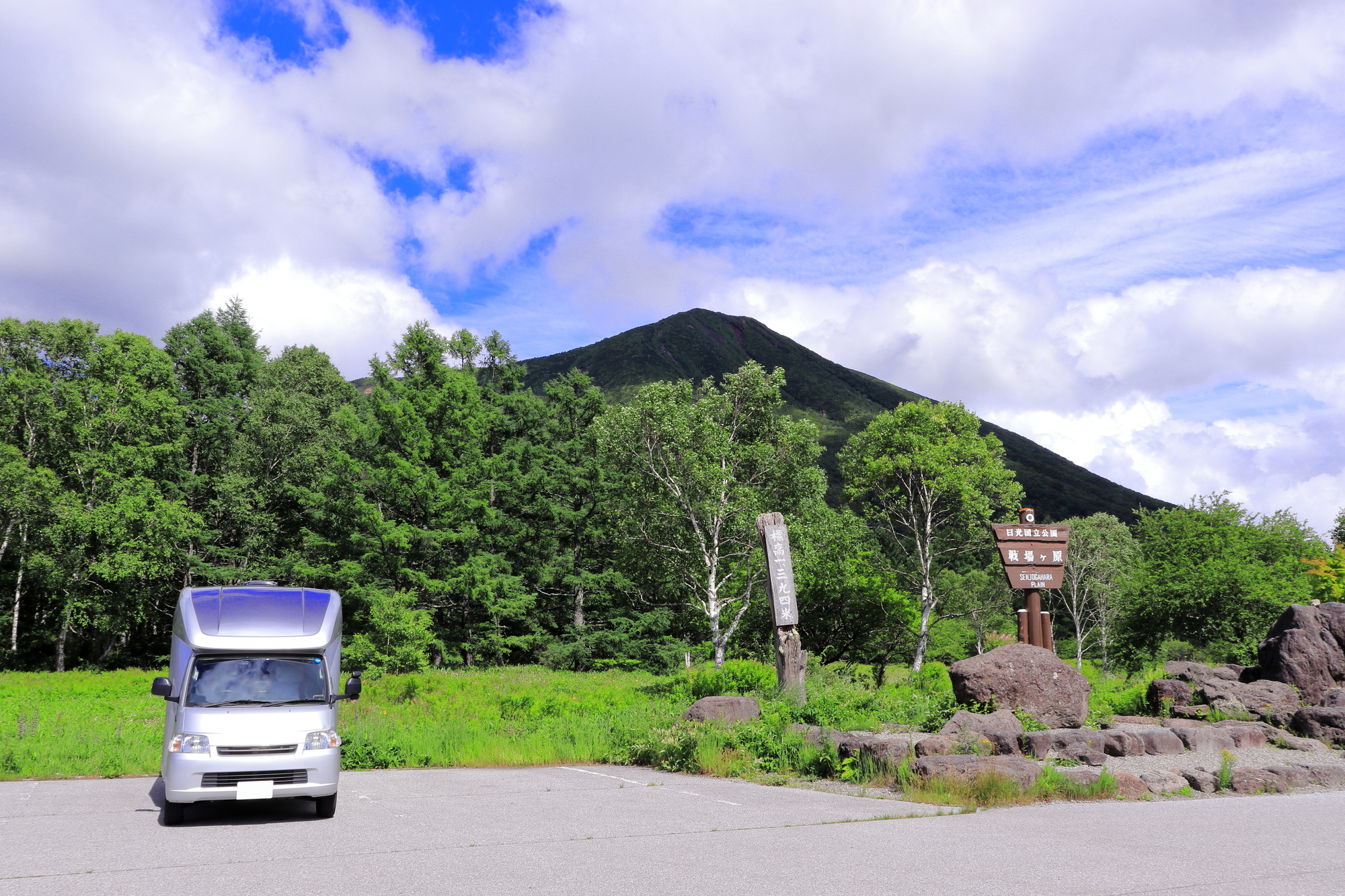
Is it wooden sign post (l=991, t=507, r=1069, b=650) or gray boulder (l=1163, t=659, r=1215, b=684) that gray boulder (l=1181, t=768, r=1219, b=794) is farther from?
wooden sign post (l=991, t=507, r=1069, b=650)

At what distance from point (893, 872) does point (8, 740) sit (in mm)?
14969

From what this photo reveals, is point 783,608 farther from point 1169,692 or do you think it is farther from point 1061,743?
point 1169,692

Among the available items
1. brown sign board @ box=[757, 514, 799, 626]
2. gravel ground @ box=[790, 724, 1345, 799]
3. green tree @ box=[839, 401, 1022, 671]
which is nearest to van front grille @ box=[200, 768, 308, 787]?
gravel ground @ box=[790, 724, 1345, 799]

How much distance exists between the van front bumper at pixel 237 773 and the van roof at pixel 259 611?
1471 millimetres

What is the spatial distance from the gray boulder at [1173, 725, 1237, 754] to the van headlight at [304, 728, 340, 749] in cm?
1313

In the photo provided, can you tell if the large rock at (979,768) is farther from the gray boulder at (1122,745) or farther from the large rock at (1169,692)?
the large rock at (1169,692)

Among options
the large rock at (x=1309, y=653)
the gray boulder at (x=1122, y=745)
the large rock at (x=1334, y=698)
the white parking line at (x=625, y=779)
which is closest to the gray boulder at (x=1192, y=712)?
the large rock at (x=1334, y=698)

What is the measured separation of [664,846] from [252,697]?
17.5ft

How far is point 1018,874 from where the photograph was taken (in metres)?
6.46

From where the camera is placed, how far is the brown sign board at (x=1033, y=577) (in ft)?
73.9

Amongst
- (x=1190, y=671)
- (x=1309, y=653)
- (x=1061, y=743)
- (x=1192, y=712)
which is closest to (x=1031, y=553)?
(x=1190, y=671)

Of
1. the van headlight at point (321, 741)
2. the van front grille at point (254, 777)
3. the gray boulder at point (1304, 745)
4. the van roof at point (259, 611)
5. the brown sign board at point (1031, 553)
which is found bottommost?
the gray boulder at point (1304, 745)

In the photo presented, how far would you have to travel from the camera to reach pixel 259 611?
10.3m

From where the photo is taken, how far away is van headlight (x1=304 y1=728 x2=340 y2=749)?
9.35 m
